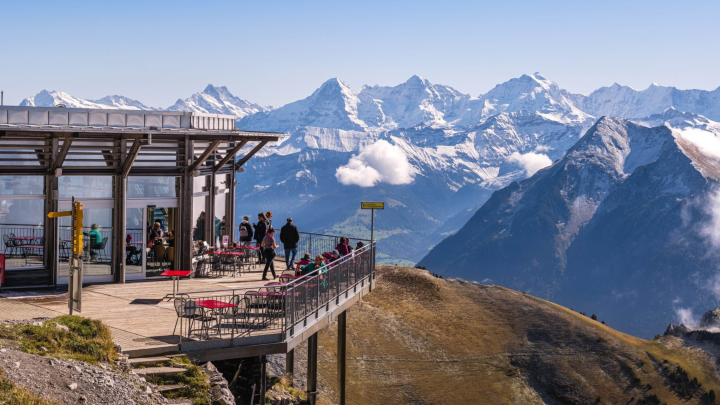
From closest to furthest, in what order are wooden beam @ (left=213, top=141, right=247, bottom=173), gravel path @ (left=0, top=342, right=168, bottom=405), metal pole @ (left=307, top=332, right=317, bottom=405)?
1. gravel path @ (left=0, top=342, right=168, bottom=405)
2. metal pole @ (left=307, top=332, right=317, bottom=405)
3. wooden beam @ (left=213, top=141, right=247, bottom=173)

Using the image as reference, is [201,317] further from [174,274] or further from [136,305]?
[136,305]

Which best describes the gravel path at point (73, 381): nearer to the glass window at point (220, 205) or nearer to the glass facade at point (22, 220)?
the glass facade at point (22, 220)

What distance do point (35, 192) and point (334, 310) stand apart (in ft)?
35.0

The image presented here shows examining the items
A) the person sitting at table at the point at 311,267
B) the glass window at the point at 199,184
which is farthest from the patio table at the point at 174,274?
the glass window at the point at 199,184

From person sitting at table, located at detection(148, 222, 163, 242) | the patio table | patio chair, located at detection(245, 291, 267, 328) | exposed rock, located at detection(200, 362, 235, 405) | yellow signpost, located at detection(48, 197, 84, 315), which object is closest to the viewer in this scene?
exposed rock, located at detection(200, 362, 235, 405)

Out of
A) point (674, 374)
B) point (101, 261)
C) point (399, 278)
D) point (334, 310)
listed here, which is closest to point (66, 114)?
point (101, 261)

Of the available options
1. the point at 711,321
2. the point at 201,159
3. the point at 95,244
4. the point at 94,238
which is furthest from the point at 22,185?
the point at 711,321

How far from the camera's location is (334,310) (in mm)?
22359

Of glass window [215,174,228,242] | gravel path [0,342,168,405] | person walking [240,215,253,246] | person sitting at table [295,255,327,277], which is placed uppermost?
glass window [215,174,228,242]

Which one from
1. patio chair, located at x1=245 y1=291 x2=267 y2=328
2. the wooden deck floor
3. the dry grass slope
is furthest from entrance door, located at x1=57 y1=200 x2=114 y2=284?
the dry grass slope

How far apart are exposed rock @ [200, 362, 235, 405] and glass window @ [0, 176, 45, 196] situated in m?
10.9

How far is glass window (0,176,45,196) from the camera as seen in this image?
24.4 meters

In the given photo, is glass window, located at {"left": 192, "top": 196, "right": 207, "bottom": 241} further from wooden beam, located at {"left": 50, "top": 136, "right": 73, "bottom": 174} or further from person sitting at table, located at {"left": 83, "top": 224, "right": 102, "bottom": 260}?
wooden beam, located at {"left": 50, "top": 136, "right": 73, "bottom": 174}

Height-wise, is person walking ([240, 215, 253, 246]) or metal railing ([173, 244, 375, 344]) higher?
person walking ([240, 215, 253, 246])
